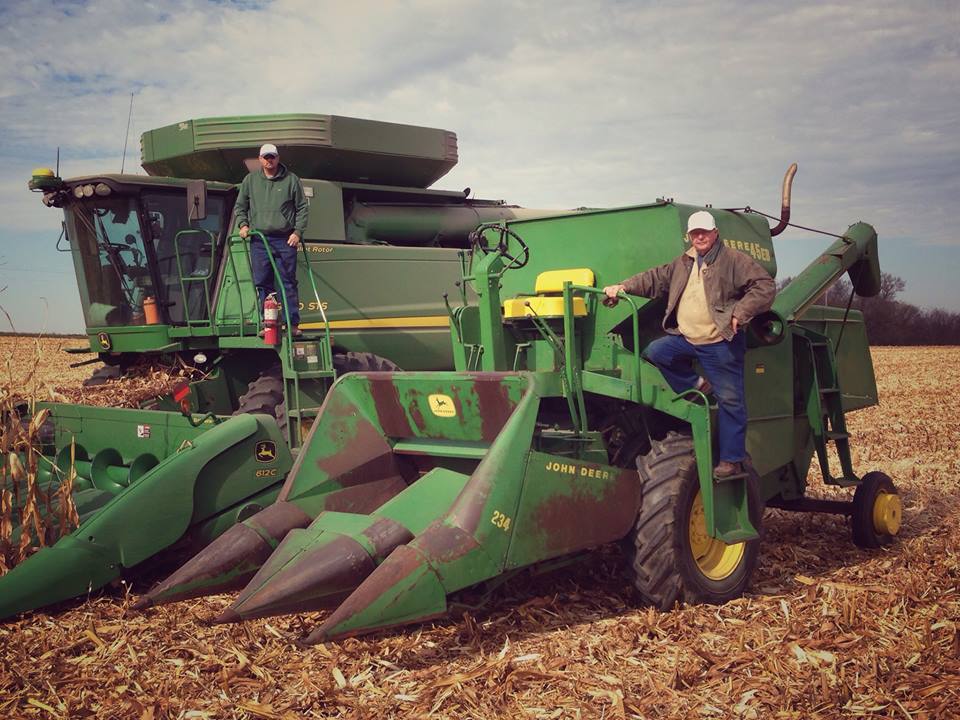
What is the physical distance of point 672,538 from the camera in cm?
454

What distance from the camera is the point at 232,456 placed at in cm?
537

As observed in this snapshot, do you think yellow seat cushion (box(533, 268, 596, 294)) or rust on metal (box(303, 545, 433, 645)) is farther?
yellow seat cushion (box(533, 268, 596, 294))

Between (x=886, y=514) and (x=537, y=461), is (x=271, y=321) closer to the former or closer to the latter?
(x=537, y=461)

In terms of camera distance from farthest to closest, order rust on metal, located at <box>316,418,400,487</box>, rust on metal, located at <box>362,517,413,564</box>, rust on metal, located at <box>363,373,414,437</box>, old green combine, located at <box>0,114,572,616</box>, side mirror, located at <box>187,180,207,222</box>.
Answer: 1. side mirror, located at <box>187,180,207,222</box>
2. old green combine, located at <box>0,114,572,616</box>
3. rust on metal, located at <box>363,373,414,437</box>
4. rust on metal, located at <box>316,418,400,487</box>
5. rust on metal, located at <box>362,517,413,564</box>

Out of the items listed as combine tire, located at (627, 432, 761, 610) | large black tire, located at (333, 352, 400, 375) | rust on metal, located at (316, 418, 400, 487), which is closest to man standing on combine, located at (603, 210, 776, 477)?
combine tire, located at (627, 432, 761, 610)

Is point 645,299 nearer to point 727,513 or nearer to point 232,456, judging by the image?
point 727,513

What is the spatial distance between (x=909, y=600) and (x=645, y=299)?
6.92 ft

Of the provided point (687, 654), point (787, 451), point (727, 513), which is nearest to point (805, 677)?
point (687, 654)

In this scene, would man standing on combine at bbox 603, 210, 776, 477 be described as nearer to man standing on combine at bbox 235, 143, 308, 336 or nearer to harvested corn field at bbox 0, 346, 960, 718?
harvested corn field at bbox 0, 346, 960, 718

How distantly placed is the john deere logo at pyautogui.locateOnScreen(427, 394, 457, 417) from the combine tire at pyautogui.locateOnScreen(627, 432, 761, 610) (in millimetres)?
1013

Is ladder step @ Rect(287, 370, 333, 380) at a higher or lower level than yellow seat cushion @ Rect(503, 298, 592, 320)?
lower

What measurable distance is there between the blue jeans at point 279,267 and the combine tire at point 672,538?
4237mm

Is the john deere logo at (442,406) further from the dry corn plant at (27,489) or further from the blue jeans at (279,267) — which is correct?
the blue jeans at (279,267)

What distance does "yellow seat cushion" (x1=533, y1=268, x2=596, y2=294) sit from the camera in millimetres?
5684
